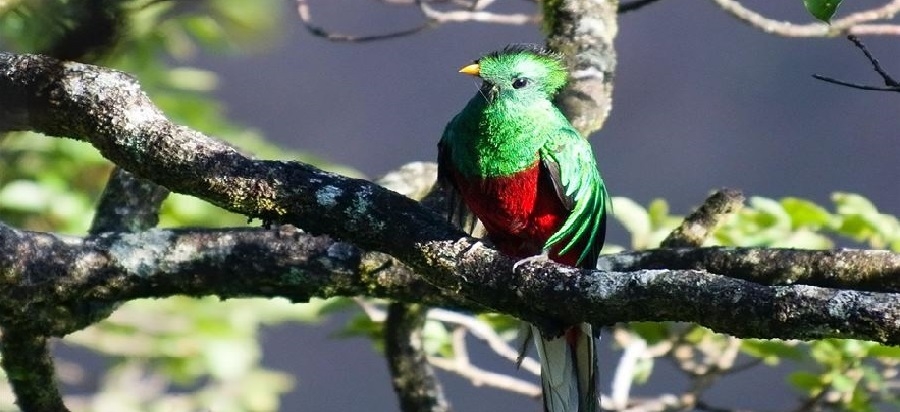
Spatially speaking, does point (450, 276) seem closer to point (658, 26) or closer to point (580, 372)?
point (580, 372)

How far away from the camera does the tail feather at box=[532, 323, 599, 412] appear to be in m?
3.46

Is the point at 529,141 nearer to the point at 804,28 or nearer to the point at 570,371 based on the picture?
the point at 570,371

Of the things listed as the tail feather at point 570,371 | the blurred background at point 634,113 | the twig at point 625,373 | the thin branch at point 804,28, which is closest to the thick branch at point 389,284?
the tail feather at point 570,371

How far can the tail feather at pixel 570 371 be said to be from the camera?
346 centimetres

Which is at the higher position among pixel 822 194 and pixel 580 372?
pixel 822 194

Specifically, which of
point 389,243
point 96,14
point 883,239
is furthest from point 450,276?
point 883,239

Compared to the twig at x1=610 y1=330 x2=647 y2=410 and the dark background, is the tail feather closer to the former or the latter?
the twig at x1=610 y1=330 x2=647 y2=410

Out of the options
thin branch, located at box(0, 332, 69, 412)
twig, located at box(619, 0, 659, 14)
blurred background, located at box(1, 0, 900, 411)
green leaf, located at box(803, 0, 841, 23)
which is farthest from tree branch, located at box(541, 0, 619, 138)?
blurred background, located at box(1, 0, 900, 411)

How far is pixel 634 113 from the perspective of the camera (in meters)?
9.20

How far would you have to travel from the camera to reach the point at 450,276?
248cm

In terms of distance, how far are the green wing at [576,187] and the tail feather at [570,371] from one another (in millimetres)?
279

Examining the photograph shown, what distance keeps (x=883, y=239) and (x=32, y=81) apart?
8.16ft

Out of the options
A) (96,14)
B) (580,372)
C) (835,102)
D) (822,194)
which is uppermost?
(835,102)

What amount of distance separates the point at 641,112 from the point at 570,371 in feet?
19.4
